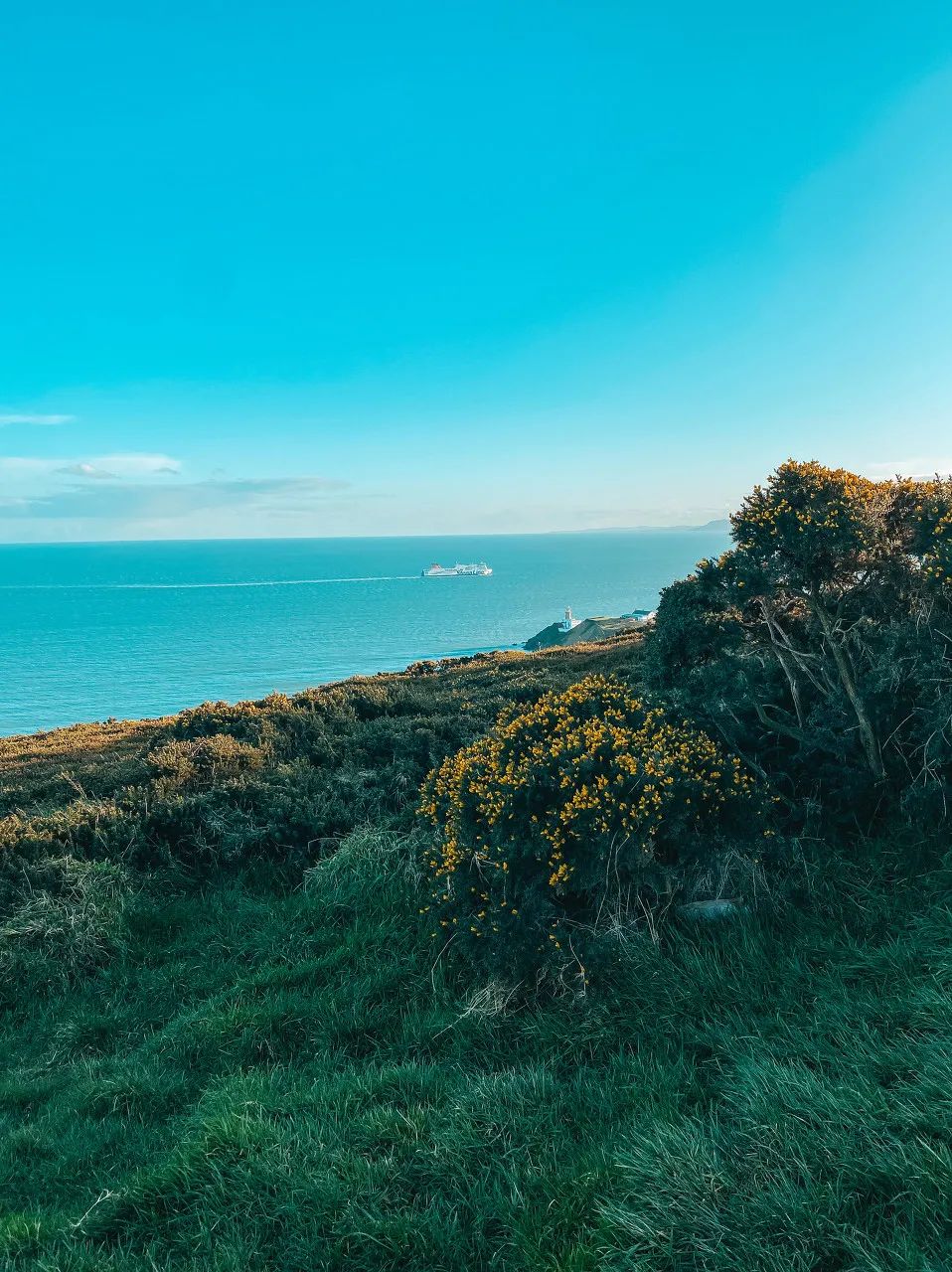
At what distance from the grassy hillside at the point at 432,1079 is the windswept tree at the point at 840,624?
85 cm

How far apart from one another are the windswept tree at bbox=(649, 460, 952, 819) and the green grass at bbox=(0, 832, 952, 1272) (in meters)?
0.89

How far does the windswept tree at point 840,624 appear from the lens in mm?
5789

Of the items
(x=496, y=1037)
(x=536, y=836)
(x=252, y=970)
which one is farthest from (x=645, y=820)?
(x=252, y=970)

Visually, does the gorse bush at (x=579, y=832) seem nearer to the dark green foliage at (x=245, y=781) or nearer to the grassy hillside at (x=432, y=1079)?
the grassy hillside at (x=432, y=1079)

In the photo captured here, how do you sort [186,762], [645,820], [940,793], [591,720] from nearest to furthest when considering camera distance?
1. [645,820]
2. [940,793]
3. [591,720]
4. [186,762]

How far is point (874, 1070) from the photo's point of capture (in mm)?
3375

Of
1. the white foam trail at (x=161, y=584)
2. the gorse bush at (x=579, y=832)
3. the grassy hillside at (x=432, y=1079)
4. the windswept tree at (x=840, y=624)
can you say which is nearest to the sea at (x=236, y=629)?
the white foam trail at (x=161, y=584)

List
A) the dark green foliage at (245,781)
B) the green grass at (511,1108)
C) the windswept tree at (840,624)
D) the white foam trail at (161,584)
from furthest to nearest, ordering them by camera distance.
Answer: the white foam trail at (161,584) → the dark green foliage at (245,781) → the windswept tree at (840,624) → the green grass at (511,1108)

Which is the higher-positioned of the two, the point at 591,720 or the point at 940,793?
the point at 591,720

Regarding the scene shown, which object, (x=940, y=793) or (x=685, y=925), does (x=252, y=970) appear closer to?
(x=685, y=925)

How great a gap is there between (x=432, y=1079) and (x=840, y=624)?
5073 millimetres

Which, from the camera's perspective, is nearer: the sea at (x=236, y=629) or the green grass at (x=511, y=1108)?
the green grass at (x=511, y=1108)

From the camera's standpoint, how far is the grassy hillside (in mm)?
2812

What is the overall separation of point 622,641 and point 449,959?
16.3 metres
